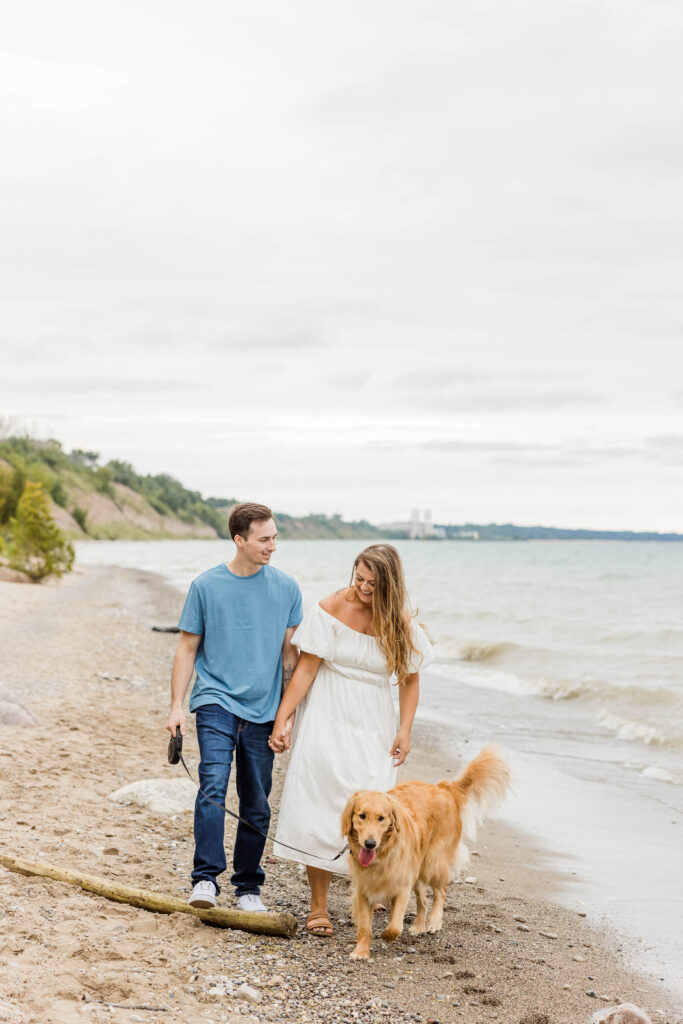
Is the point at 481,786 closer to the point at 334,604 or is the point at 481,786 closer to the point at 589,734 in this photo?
the point at 334,604

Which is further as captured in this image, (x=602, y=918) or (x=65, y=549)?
(x=65, y=549)

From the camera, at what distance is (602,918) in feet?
18.1

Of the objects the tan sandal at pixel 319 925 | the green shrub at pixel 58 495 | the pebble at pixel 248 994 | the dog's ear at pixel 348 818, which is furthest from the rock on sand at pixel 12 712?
the green shrub at pixel 58 495

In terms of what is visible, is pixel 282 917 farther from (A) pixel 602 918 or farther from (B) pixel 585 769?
(B) pixel 585 769

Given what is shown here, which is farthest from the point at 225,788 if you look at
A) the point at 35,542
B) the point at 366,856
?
the point at 35,542

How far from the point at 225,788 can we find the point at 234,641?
2.42 feet

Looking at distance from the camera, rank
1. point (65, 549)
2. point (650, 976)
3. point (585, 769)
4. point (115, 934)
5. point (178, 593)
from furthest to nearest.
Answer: point (65, 549)
point (178, 593)
point (585, 769)
point (650, 976)
point (115, 934)

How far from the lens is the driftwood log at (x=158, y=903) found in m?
4.61

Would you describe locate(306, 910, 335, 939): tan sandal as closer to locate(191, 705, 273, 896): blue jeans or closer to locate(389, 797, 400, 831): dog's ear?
locate(191, 705, 273, 896): blue jeans

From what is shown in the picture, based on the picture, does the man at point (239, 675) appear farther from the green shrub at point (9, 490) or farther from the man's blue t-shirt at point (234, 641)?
the green shrub at point (9, 490)

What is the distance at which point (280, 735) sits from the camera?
16.0 feet

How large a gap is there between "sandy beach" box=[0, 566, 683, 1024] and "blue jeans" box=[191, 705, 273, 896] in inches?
11.6

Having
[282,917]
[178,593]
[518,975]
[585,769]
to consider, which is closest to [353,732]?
[282,917]

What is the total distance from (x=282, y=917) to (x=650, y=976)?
6.11 ft
